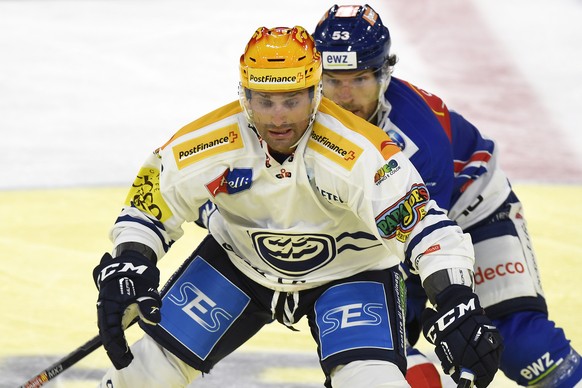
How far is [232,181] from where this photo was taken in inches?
167

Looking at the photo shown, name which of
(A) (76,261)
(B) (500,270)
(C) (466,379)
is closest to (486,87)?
(A) (76,261)

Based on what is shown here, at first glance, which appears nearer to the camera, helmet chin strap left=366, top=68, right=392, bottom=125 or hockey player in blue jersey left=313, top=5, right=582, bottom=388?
hockey player in blue jersey left=313, top=5, right=582, bottom=388

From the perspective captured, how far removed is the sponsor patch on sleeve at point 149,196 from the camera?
14.1 feet

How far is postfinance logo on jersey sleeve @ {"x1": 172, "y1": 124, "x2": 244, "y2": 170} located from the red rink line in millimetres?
3934

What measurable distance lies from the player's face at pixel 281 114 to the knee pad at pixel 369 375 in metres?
0.76

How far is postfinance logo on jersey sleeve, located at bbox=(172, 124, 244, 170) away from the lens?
421cm

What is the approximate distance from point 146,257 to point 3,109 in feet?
16.5

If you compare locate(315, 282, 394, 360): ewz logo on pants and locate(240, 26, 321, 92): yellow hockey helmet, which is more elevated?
locate(240, 26, 321, 92): yellow hockey helmet

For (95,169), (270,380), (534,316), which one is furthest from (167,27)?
(534,316)

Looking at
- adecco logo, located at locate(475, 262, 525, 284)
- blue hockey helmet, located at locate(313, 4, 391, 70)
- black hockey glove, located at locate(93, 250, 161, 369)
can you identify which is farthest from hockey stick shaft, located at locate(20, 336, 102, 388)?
adecco logo, located at locate(475, 262, 525, 284)

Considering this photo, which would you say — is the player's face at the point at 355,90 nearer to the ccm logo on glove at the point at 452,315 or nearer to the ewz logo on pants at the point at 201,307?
the ewz logo on pants at the point at 201,307

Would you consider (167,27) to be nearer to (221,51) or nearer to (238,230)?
(221,51)

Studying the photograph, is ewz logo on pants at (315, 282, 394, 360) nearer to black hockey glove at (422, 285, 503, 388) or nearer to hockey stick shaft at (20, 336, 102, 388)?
black hockey glove at (422, 285, 503, 388)

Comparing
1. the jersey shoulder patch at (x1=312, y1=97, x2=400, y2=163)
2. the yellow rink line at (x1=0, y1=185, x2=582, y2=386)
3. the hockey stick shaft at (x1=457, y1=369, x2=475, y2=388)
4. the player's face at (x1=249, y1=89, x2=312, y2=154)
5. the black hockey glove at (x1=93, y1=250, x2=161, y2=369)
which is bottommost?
the yellow rink line at (x1=0, y1=185, x2=582, y2=386)
